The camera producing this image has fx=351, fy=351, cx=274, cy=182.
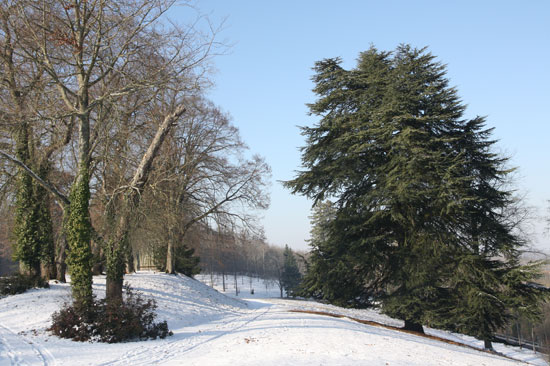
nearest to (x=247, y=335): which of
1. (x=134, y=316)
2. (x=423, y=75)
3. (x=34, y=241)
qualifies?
(x=134, y=316)

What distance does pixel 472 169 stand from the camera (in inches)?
554

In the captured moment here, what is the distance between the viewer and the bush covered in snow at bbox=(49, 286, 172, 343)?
9156mm

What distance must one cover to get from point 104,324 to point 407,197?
1058 centimetres

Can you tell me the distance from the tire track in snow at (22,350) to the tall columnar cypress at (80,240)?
72.5 inches

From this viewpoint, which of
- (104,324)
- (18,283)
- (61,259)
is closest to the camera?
(104,324)

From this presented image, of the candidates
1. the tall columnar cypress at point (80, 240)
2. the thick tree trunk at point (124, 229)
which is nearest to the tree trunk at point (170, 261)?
the thick tree trunk at point (124, 229)

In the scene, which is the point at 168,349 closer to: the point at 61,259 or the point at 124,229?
the point at 124,229

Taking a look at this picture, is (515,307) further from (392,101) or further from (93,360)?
(93,360)

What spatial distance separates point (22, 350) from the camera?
25.5 ft

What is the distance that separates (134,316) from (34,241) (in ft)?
24.3

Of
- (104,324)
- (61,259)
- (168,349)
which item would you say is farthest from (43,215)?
(168,349)

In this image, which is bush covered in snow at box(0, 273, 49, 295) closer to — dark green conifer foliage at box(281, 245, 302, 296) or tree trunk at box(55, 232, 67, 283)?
tree trunk at box(55, 232, 67, 283)

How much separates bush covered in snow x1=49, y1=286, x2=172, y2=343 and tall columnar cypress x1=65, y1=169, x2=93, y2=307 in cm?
93

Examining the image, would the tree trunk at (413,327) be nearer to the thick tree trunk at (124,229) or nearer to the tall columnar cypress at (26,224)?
the thick tree trunk at (124,229)
